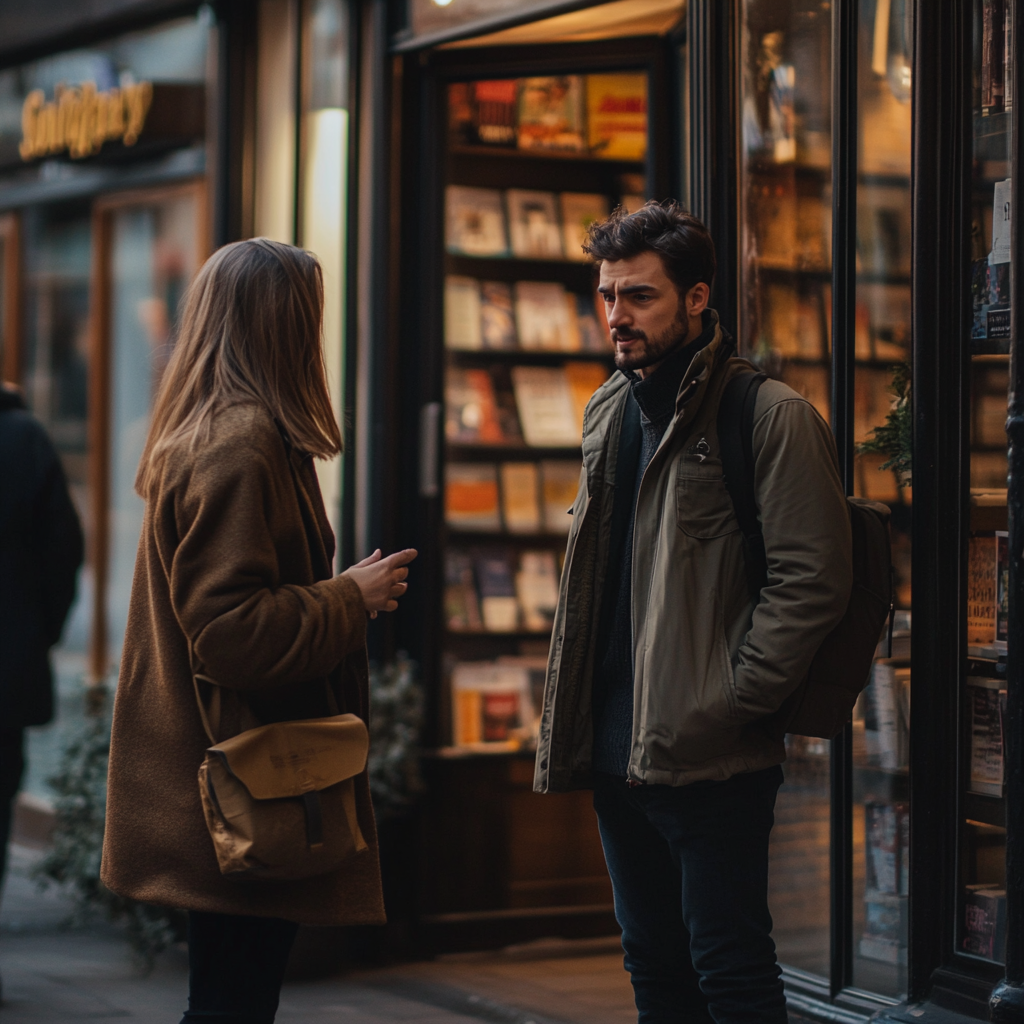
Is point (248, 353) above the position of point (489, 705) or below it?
above

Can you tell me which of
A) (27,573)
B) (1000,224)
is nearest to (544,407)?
(27,573)

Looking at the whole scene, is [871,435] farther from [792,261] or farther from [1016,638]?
[1016,638]

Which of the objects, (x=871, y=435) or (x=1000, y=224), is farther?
(x=871, y=435)

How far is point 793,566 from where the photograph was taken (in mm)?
2771

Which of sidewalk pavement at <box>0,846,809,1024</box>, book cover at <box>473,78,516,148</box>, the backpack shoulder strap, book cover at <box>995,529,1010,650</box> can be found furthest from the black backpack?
book cover at <box>473,78,516,148</box>

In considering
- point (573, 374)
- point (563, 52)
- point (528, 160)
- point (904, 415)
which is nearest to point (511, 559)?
point (573, 374)

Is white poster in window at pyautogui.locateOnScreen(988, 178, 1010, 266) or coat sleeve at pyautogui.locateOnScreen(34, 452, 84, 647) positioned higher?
white poster in window at pyautogui.locateOnScreen(988, 178, 1010, 266)

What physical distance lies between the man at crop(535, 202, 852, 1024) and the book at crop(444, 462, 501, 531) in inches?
102

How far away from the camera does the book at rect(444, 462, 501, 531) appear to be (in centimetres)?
574

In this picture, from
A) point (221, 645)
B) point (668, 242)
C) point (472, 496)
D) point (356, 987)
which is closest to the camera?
point (221, 645)

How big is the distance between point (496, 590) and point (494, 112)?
1818 millimetres

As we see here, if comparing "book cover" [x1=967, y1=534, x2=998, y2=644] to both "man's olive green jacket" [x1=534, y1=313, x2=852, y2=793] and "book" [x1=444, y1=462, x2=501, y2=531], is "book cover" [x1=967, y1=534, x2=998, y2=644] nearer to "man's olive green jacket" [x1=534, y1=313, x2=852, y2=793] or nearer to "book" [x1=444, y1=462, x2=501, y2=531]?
"man's olive green jacket" [x1=534, y1=313, x2=852, y2=793]

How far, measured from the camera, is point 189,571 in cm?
260

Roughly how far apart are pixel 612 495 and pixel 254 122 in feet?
12.3
